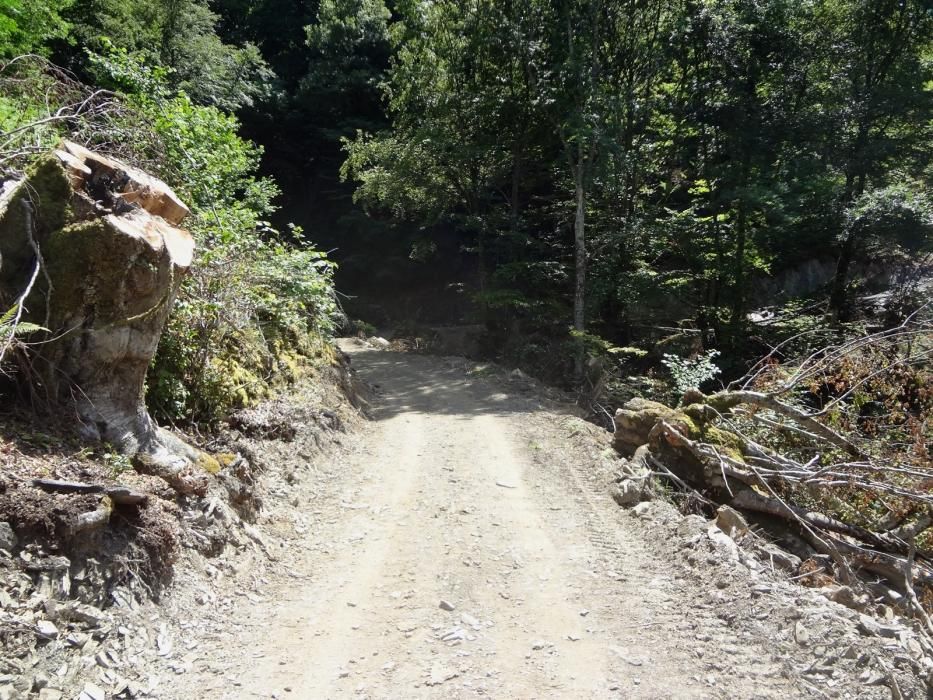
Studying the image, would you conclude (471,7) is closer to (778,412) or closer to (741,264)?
(741,264)

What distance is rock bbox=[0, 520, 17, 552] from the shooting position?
378cm

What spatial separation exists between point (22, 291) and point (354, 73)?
22.3 meters

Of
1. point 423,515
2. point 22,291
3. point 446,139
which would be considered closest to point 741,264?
point 446,139

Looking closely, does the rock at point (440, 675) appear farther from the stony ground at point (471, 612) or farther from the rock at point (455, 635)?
the rock at point (455, 635)

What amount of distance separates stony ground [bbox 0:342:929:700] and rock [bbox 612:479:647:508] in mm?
149

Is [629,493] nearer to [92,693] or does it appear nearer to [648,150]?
[92,693]

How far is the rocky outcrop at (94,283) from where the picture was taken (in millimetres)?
4730

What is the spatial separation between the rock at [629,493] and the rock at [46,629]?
215 inches

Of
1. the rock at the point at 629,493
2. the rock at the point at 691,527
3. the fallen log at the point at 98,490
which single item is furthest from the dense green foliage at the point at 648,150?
the fallen log at the point at 98,490

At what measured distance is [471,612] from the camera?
195 inches

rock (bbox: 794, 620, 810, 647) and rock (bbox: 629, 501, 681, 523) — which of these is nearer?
rock (bbox: 794, 620, 810, 647)

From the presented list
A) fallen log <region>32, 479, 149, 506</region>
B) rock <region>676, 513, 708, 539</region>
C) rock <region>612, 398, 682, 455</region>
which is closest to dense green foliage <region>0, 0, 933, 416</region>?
rock <region>612, 398, 682, 455</region>

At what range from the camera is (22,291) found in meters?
4.66

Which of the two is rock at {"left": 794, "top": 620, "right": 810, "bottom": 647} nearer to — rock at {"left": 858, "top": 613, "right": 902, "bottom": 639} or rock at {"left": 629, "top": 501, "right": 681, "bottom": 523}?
rock at {"left": 858, "top": 613, "right": 902, "bottom": 639}
